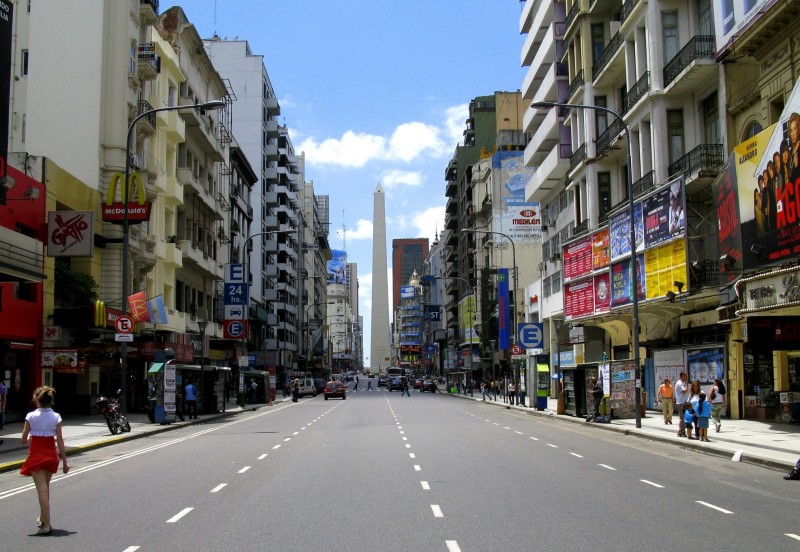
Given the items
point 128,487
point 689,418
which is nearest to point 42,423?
point 128,487

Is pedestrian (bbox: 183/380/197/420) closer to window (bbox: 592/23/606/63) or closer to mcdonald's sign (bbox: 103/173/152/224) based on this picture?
mcdonald's sign (bbox: 103/173/152/224)

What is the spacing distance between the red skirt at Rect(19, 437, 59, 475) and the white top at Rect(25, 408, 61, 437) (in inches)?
2.5

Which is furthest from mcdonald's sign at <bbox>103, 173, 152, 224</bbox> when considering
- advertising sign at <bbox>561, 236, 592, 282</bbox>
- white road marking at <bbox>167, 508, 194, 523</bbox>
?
white road marking at <bbox>167, 508, 194, 523</bbox>

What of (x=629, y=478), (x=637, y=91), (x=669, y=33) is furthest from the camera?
(x=637, y=91)

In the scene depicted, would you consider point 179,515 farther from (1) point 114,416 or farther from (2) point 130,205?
(2) point 130,205

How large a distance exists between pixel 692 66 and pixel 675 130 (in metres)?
4.43

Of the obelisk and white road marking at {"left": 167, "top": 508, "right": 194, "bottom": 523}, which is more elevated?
the obelisk

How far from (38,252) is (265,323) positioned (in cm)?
6001

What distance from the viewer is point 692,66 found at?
1218 inches

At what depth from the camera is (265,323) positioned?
8625cm

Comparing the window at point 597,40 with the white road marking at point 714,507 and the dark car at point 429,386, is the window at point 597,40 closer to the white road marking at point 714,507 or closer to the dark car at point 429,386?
the white road marking at point 714,507

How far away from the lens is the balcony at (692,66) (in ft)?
101

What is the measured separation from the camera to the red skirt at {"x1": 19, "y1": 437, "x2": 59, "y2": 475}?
1014cm

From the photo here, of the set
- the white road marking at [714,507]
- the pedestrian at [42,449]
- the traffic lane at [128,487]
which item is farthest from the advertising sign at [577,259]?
the pedestrian at [42,449]
